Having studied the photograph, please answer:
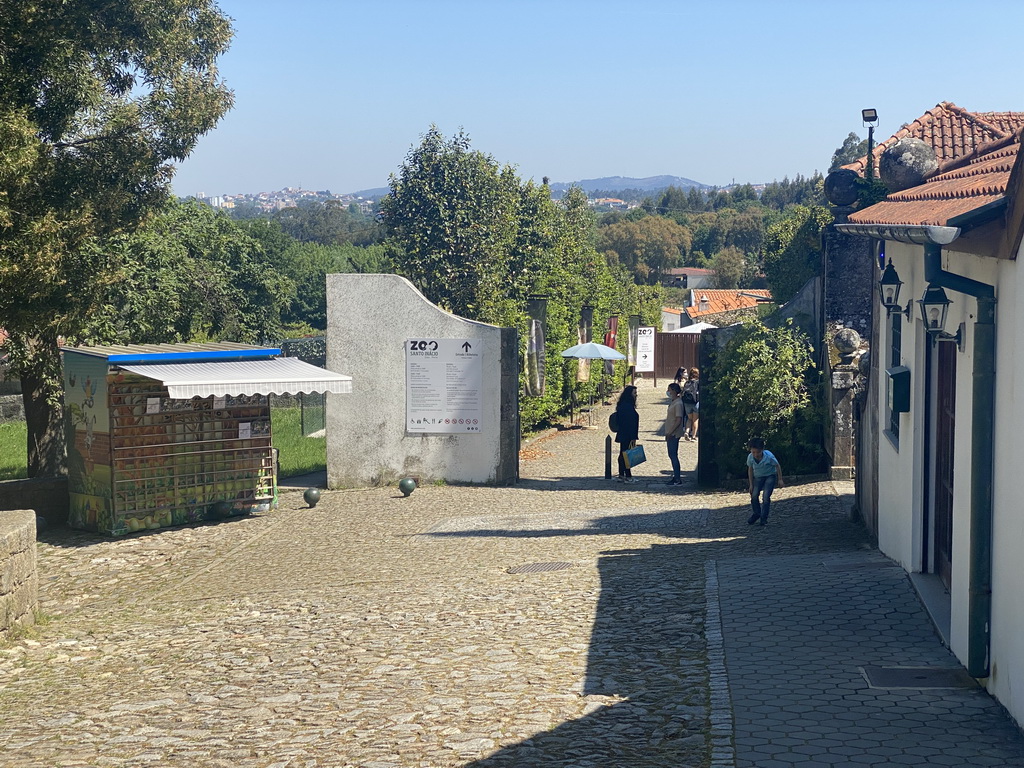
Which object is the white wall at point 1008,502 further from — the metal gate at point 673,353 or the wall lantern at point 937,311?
the metal gate at point 673,353

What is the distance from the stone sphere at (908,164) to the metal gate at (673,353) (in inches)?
1519

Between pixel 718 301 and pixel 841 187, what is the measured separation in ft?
192

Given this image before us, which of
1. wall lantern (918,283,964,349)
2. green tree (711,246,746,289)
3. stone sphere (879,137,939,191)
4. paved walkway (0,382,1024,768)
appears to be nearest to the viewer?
paved walkway (0,382,1024,768)

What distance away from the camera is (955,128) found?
1403cm

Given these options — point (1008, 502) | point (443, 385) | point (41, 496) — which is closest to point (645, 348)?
point (443, 385)

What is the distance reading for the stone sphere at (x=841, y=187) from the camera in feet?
48.1

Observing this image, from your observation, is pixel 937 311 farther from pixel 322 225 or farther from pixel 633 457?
pixel 322 225

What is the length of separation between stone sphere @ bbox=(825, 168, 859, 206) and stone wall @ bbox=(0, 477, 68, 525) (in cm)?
1107

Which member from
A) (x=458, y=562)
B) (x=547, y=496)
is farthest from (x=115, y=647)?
(x=547, y=496)

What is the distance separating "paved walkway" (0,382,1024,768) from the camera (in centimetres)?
607

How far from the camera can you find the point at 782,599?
8.87 m

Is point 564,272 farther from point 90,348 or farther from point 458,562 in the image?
point 458,562

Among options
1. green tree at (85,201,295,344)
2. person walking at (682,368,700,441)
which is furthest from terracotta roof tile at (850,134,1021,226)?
green tree at (85,201,295,344)

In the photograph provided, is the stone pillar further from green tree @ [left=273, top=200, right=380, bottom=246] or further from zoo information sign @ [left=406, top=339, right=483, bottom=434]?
green tree @ [left=273, top=200, right=380, bottom=246]
